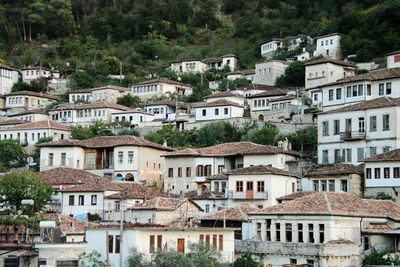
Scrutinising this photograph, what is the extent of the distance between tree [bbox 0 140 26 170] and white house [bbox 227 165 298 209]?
3200 cm

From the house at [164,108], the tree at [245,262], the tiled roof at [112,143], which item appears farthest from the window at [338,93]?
the tree at [245,262]

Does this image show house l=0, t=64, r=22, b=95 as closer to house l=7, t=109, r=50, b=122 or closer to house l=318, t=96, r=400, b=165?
house l=7, t=109, r=50, b=122

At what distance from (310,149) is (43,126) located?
31.4m

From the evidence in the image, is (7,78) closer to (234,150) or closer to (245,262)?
(234,150)

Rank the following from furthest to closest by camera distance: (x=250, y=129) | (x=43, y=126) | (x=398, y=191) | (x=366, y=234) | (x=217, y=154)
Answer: (x=43, y=126) < (x=250, y=129) < (x=217, y=154) < (x=398, y=191) < (x=366, y=234)

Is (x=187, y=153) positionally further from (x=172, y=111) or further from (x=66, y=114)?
(x=66, y=114)

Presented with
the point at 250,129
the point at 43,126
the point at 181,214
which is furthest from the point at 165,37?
the point at 181,214

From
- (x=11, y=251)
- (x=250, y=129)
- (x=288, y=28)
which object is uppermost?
(x=288, y=28)

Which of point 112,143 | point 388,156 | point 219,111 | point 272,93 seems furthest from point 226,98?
point 388,156

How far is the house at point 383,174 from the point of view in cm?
5431

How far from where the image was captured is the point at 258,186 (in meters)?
57.2

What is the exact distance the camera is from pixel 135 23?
14975 cm

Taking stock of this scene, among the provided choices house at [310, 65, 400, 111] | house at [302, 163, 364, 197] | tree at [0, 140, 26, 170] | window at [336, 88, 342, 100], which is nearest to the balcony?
house at [302, 163, 364, 197]

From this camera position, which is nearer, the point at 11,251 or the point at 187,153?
the point at 11,251
